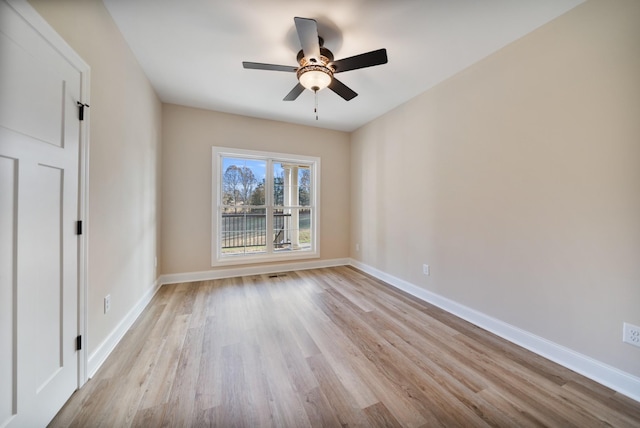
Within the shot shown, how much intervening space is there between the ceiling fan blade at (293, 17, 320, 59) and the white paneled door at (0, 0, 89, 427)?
138cm

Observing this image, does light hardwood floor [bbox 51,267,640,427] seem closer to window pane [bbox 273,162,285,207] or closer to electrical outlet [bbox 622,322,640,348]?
electrical outlet [bbox 622,322,640,348]

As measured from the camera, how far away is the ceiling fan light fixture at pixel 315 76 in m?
2.01

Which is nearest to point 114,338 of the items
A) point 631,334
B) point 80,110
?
point 80,110

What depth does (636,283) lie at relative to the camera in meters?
1.46

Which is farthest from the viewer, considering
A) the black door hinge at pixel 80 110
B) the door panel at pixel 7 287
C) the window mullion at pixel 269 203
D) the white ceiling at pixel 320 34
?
the window mullion at pixel 269 203

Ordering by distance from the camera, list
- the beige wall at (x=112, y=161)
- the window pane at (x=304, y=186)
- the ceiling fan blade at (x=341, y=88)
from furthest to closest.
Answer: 1. the window pane at (x=304, y=186)
2. the ceiling fan blade at (x=341, y=88)
3. the beige wall at (x=112, y=161)

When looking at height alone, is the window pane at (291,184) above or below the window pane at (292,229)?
above

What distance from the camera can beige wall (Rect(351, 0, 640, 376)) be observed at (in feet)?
4.97

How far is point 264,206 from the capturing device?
163 inches

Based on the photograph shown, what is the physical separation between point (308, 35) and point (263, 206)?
2.85m

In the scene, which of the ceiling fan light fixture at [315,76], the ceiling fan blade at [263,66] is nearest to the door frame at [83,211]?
the ceiling fan blade at [263,66]

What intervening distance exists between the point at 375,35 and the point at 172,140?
3131mm

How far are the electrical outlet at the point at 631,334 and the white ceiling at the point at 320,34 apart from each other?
2.29 meters

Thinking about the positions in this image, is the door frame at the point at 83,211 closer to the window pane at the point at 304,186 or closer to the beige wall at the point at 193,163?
the beige wall at the point at 193,163
